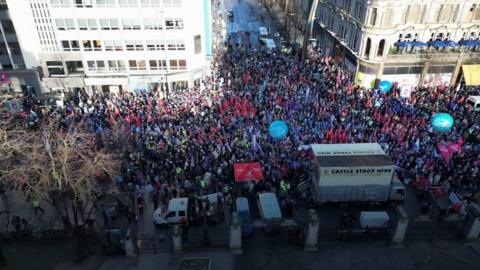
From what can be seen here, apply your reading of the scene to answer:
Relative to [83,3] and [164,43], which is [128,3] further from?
[164,43]

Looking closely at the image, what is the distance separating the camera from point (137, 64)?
4069 cm

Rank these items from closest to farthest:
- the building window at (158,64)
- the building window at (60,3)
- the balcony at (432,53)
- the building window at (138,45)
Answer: the building window at (60,3) → the building window at (138,45) → the balcony at (432,53) → the building window at (158,64)

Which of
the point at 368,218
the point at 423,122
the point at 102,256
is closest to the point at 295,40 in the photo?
the point at 423,122

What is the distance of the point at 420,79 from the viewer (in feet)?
137

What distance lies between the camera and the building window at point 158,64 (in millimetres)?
40844

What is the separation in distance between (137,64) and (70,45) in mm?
7111

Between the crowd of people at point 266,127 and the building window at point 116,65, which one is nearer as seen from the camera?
the crowd of people at point 266,127

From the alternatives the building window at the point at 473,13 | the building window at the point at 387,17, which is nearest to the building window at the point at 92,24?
the building window at the point at 387,17

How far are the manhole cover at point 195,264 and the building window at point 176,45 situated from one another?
2647 cm

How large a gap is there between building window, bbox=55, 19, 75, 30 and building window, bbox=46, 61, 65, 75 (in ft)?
12.5

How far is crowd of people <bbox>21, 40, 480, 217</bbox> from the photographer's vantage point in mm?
25266

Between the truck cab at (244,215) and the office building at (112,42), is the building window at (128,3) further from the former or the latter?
the truck cab at (244,215)

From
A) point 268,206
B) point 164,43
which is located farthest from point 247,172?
point 164,43

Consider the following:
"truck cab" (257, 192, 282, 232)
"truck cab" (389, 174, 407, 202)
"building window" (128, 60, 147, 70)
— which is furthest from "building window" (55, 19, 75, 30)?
"truck cab" (389, 174, 407, 202)
